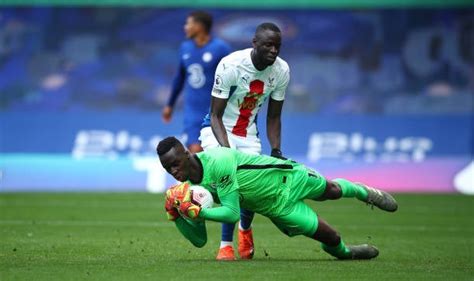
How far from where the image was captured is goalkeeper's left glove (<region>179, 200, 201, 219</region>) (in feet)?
33.4

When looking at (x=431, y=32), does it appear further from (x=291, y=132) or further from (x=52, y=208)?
(x=52, y=208)

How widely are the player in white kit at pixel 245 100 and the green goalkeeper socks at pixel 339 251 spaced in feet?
2.62

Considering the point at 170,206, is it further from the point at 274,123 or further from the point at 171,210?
the point at 274,123

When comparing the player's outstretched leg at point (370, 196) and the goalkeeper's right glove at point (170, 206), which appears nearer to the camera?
the goalkeeper's right glove at point (170, 206)

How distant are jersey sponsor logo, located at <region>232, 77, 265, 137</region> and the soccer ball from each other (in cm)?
161

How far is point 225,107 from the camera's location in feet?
38.5

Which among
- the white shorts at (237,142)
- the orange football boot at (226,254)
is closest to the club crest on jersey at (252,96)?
the white shorts at (237,142)

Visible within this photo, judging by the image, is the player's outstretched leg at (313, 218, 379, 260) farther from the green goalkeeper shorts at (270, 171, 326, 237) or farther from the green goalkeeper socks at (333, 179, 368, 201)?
the green goalkeeper socks at (333, 179, 368, 201)

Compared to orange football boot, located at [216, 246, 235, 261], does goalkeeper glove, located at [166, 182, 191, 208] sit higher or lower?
higher

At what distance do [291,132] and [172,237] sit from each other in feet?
38.0

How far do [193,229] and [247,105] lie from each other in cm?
167

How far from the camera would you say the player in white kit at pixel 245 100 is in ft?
37.6

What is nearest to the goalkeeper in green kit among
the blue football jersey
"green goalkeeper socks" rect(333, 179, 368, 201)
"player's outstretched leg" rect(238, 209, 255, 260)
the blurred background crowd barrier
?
"green goalkeeper socks" rect(333, 179, 368, 201)

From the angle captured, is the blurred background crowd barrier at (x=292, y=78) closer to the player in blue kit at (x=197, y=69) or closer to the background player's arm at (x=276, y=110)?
the player in blue kit at (x=197, y=69)
